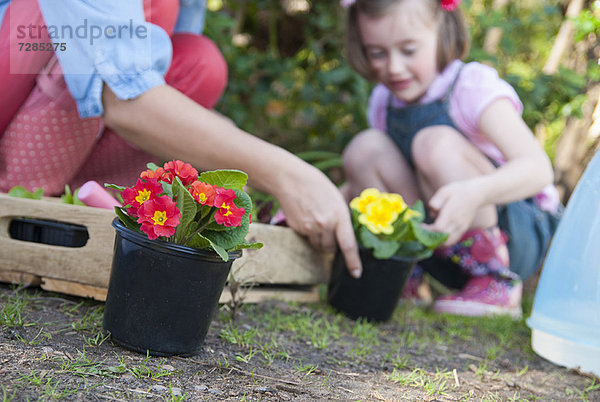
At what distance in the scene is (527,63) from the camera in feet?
17.1

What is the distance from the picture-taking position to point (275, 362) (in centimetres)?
124

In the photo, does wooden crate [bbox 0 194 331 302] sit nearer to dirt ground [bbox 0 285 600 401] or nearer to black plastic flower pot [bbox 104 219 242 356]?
dirt ground [bbox 0 285 600 401]

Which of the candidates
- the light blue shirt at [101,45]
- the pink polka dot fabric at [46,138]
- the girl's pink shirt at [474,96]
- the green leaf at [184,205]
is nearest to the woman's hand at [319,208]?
the light blue shirt at [101,45]

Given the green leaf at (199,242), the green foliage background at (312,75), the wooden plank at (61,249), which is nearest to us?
the green leaf at (199,242)

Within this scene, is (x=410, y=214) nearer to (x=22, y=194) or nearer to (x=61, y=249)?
(x=61, y=249)

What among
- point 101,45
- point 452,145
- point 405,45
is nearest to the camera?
point 101,45

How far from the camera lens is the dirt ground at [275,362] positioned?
978 mm

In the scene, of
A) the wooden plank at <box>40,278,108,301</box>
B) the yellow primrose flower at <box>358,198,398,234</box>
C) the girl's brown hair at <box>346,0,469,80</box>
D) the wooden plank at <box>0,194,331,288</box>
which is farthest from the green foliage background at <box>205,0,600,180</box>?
the wooden plank at <box>40,278,108,301</box>

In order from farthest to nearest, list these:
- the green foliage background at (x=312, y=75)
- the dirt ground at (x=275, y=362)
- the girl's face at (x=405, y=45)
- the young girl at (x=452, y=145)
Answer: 1. the green foliage background at (x=312, y=75)
2. the girl's face at (x=405, y=45)
3. the young girl at (x=452, y=145)
4. the dirt ground at (x=275, y=362)

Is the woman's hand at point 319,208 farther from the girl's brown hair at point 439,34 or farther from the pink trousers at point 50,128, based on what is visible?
the girl's brown hair at point 439,34

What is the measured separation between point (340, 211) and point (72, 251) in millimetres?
746

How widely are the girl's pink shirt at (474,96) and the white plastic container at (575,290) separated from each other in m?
0.69

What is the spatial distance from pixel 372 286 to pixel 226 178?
76cm

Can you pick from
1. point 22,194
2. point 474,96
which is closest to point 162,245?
point 22,194
